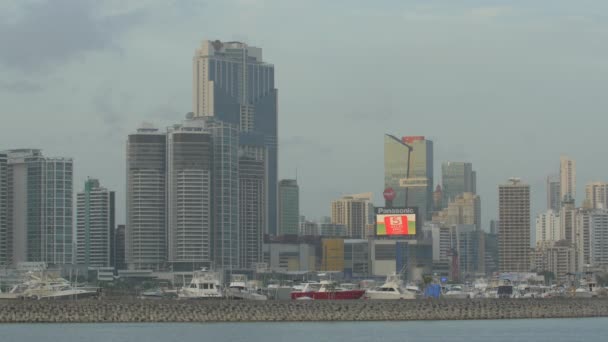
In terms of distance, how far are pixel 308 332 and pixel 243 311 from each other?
10.2 m

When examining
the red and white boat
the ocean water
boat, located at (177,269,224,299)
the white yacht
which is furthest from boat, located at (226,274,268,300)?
the ocean water

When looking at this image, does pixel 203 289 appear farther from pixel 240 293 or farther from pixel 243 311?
pixel 243 311

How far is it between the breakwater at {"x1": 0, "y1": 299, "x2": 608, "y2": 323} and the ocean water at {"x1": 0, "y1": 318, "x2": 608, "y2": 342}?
3.22 ft

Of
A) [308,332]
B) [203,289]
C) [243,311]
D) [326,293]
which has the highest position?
[203,289]

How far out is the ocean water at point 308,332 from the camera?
95.5m

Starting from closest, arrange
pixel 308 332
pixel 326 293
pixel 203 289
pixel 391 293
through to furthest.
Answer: pixel 308 332 → pixel 203 289 → pixel 391 293 → pixel 326 293

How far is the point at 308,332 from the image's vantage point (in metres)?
100

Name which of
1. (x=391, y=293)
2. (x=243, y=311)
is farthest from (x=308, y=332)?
(x=391, y=293)

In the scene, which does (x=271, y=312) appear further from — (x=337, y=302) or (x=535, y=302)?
(x=535, y=302)

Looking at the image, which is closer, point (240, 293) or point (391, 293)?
point (240, 293)

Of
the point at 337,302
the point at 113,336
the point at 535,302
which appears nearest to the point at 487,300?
the point at 535,302

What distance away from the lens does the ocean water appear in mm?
95538

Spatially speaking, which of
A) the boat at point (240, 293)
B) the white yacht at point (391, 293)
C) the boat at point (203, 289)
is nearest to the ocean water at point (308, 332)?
the white yacht at point (391, 293)

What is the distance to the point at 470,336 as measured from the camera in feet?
323
